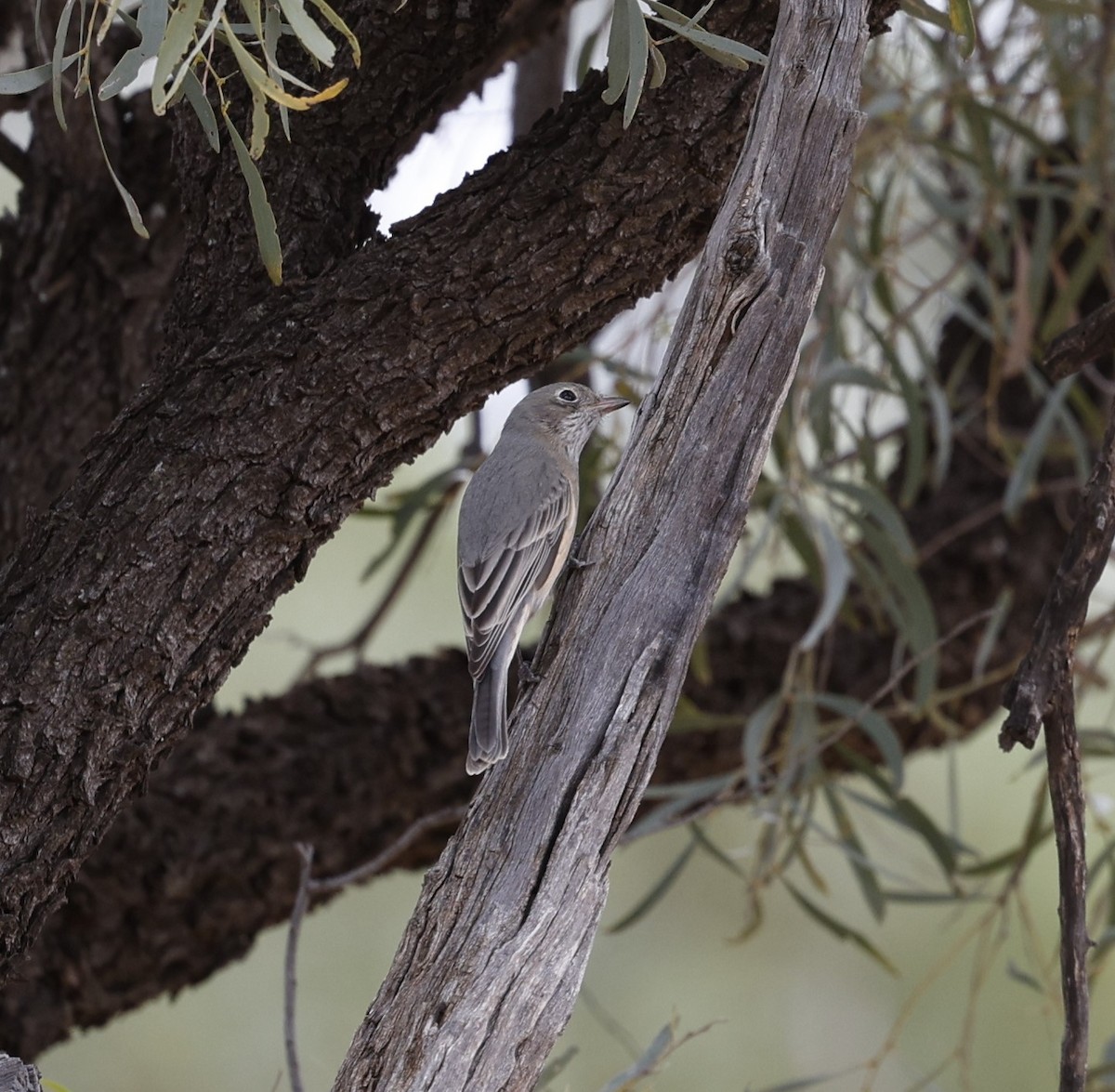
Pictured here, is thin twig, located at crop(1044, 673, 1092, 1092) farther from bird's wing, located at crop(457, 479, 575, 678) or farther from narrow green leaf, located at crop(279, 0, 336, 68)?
narrow green leaf, located at crop(279, 0, 336, 68)

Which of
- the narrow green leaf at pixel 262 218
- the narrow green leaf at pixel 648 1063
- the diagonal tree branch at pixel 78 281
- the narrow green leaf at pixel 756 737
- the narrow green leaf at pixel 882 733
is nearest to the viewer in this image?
the narrow green leaf at pixel 262 218

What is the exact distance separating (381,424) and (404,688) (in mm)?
1738

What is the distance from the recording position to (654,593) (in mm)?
1747

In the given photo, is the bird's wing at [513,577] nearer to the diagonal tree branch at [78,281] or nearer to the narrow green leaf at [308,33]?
the diagonal tree branch at [78,281]

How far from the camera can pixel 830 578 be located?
300cm

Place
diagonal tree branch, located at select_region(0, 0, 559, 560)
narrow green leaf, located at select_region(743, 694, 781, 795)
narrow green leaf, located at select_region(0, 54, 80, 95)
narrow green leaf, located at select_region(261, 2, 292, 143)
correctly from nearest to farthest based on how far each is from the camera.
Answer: narrow green leaf, located at select_region(261, 2, 292, 143)
narrow green leaf, located at select_region(0, 54, 80, 95)
diagonal tree branch, located at select_region(0, 0, 559, 560)
narrow green leaf, located at select_region(743, 694, 781, 795)

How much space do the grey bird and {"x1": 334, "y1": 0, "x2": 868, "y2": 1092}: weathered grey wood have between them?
397 mm

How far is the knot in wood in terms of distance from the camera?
176cm

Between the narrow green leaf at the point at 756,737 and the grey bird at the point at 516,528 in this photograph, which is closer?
the grey bird at the point at 516,528

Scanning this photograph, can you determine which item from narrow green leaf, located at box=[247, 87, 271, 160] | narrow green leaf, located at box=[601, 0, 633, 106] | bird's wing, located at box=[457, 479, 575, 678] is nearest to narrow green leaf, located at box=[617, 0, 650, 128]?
narrow green leaf, located at box=[601, 0, 633, 106]

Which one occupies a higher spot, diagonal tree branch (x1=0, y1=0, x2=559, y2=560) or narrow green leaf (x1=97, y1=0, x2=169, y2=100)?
diagonal tree branch (x1=0, y1=0, x2=559, y2=560)

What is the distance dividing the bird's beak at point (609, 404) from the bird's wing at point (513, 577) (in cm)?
37

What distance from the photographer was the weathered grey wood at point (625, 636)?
1589 millimetres

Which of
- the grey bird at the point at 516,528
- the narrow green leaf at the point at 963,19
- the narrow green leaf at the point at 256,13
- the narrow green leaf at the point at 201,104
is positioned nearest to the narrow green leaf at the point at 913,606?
the grey bird at the point at 516,528
